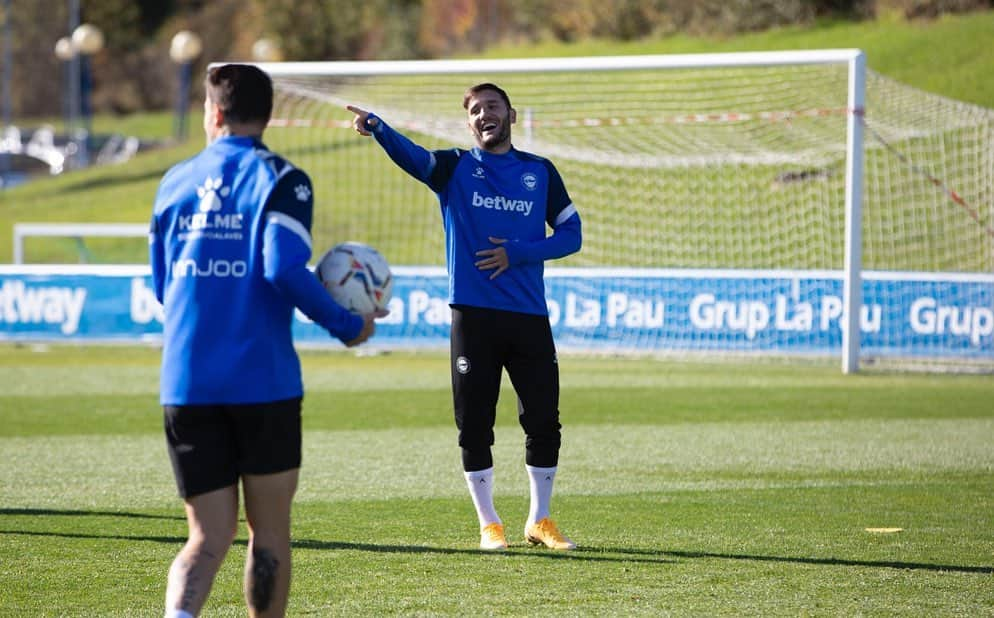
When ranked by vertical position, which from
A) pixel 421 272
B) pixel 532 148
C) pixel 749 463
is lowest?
pixel 749 463

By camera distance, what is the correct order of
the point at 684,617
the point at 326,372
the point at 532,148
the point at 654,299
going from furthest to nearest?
1. the point at 532,148
2. the point at 654,299
3. the point at 326,372
4. the point at 684,617

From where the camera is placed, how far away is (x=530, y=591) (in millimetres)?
6289

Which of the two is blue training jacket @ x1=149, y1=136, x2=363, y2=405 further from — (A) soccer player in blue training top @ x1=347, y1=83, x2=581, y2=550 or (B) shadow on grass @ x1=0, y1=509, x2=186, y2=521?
(B) shadow on grass @ x1=0, y1=509, x2=186, y2=521

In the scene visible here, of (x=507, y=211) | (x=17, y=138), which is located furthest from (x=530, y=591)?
(x=17, y=138)

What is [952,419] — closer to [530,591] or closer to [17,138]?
[530,591]

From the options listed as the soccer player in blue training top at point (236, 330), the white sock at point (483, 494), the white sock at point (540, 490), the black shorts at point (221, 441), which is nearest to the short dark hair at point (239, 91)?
the soccer player in blue training top at point (236, 330)

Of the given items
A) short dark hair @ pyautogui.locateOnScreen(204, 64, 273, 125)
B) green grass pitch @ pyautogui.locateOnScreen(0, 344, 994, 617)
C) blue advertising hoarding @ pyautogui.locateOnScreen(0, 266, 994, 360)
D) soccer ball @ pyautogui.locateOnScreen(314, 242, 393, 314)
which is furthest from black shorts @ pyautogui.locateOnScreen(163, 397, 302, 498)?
blue advertising hoarding @ pyautogui.locateOnScreen(0, 266, 994, 360)

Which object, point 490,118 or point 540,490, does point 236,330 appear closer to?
point 490,118

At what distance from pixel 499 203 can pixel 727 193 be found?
16.9 metres

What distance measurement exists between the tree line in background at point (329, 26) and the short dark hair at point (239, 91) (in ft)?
101

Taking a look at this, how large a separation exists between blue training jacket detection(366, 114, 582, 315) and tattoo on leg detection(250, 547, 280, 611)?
2.72 m

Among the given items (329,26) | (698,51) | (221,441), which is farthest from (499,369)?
(329,26)

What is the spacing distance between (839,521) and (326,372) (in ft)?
31.9

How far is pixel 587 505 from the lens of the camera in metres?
8.66
